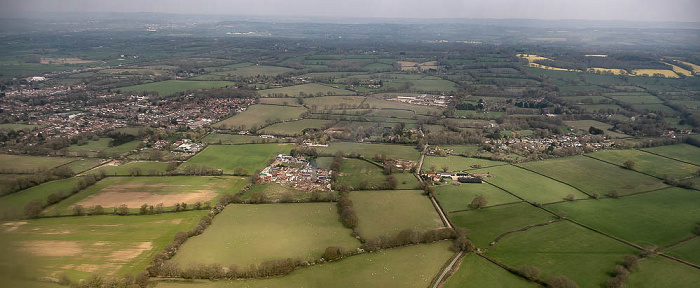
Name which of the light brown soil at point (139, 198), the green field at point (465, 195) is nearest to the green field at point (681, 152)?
the green field at point (465, 195)

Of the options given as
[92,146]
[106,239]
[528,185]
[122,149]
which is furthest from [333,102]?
[106,239]

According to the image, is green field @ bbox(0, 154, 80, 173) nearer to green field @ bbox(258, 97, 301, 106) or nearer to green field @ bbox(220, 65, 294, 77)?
green field @ bbox(258, 97, 301, 106)

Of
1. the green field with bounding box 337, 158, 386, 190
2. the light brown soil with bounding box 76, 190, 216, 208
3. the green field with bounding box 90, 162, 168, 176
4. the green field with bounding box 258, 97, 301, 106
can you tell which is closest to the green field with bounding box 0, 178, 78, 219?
the light brown soil with bounding box 76, 190, 216, 208

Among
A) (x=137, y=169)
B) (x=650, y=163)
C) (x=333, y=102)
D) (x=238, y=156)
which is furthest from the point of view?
(x=333, y=102)

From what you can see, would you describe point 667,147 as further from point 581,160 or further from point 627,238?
point 627,238

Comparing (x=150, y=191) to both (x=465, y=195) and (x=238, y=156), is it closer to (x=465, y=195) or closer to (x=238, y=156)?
(x=238, y=156)

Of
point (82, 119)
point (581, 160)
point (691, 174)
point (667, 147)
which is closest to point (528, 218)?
point (581, 160)
